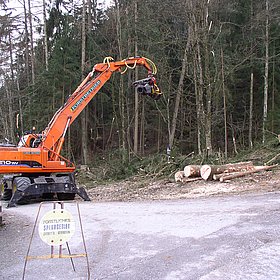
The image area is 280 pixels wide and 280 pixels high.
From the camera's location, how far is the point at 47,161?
1244 centimetres

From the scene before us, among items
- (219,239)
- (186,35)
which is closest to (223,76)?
(186,35)

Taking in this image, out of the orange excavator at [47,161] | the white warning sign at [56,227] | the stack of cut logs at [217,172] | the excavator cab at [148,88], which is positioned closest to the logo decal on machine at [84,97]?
the orange excavator at [47,161]

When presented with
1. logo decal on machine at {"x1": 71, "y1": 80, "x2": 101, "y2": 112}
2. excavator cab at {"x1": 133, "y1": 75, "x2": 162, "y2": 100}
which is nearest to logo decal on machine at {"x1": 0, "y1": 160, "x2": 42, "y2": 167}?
logo decal on machine at {"x1": 71, "y1": 80, "x2": 101, "y2": 112}

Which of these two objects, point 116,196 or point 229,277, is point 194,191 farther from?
point 229,277

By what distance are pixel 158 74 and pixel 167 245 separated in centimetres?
1818

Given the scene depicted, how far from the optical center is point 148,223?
24.0ft

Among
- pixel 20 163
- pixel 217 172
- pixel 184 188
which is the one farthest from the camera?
pixel 217 172

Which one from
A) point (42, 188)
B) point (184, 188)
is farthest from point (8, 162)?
point (184, 188)

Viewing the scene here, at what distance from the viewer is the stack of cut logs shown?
500 inches

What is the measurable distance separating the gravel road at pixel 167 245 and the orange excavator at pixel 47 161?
2.70 m

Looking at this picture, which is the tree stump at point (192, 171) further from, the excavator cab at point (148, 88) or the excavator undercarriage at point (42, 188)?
the excavator undercarriage at point (42, 188)

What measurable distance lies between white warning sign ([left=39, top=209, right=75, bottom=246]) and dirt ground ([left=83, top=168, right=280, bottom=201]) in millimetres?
7392

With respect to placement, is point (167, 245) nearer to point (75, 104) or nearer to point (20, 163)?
point (20, 163)

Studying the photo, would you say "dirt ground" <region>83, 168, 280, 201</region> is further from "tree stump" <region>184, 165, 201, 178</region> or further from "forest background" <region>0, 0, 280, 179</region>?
"forest background" <region>0, 0, 280, 179</region>
